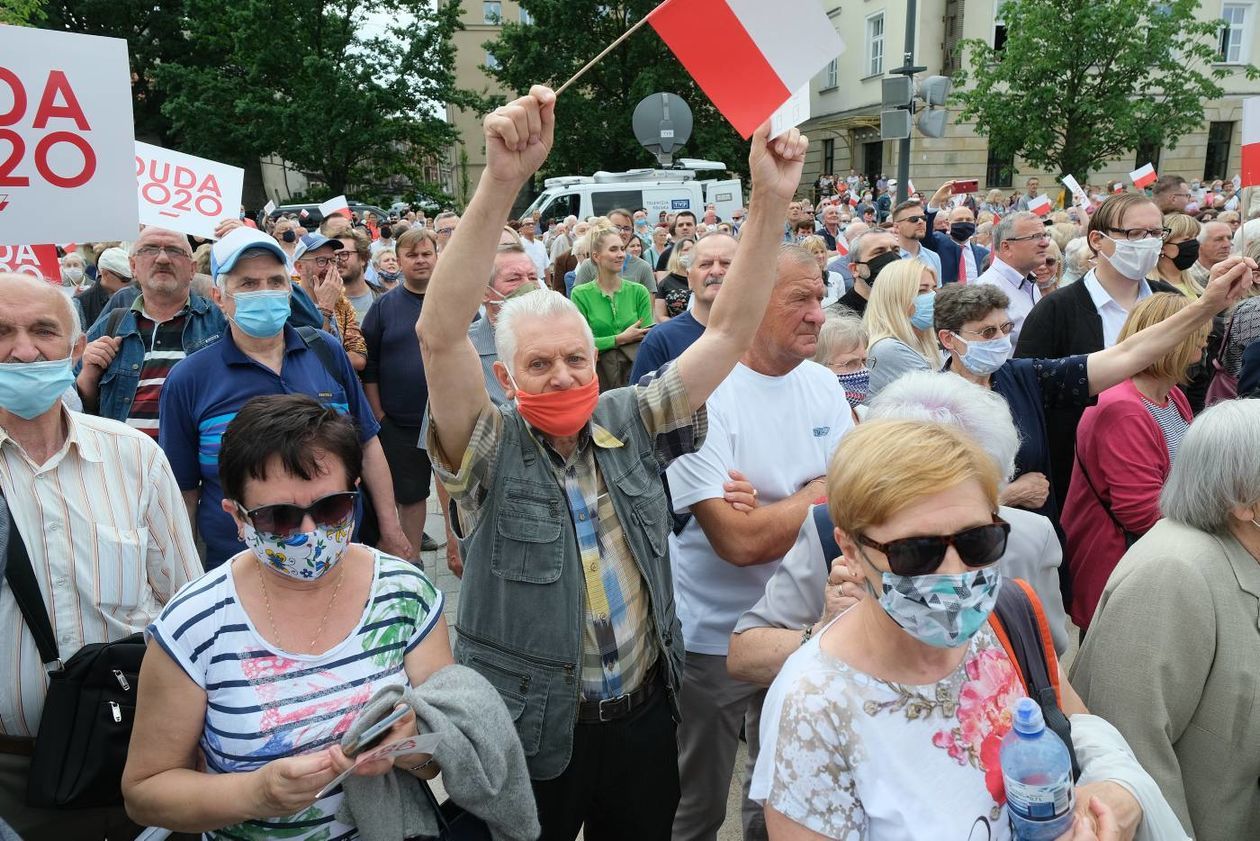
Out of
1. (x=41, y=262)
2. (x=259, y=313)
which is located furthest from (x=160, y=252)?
(x=259, y=313)

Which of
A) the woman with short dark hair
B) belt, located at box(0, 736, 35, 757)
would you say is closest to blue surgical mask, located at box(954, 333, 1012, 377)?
the woman with short dark hair

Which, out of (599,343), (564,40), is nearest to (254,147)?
(564,40)

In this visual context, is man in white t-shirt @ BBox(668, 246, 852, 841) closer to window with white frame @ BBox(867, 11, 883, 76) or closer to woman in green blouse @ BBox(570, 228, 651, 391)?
woman in green blouse @ BBox(570, 228, 651, 391)

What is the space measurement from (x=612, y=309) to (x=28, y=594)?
493cm

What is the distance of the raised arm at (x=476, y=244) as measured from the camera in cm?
206

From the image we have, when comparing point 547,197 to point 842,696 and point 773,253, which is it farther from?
point 842,696

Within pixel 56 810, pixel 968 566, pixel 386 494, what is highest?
pixel 968 566

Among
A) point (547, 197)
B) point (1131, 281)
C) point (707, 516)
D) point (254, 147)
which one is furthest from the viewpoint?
point (254, 147)

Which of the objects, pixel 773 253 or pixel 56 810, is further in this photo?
pixel 773 253

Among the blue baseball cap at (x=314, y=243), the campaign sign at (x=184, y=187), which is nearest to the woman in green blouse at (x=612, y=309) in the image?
the blue baseball cap at (x=314, y=243)

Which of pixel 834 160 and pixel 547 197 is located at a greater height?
pixel 834 160

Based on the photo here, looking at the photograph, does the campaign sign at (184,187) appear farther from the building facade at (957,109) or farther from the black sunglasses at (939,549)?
the building facade at (957,109)

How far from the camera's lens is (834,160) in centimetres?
3959

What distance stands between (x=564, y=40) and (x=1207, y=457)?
34447mm
